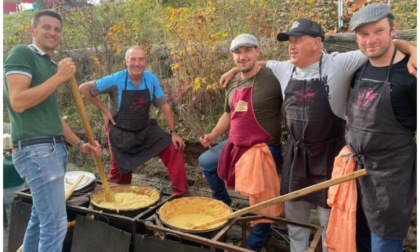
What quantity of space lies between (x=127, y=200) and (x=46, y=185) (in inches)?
32.9

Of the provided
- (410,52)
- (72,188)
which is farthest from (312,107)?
(72,188)

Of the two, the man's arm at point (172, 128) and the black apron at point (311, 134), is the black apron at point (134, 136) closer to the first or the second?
the man's arm at point (172, 128)

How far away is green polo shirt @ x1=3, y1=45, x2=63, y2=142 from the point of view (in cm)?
240

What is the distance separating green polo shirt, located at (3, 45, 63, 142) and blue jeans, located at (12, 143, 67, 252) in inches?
4.3

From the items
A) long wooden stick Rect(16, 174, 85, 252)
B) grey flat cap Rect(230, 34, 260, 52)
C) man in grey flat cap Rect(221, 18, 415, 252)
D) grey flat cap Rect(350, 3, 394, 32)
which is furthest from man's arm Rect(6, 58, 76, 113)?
grey flat cap Rect(350, 3, 394, 32)

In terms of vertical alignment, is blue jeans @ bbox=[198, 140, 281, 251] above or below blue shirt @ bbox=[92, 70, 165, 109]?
below

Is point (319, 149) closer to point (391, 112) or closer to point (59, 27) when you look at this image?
point (391, 112)

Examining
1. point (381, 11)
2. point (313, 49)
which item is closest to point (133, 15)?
point (313, 49)

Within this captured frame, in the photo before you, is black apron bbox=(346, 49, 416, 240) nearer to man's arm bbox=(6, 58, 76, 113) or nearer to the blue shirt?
man's arm bbox=(6, 58, 76, 113)

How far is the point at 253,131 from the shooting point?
3.20 m

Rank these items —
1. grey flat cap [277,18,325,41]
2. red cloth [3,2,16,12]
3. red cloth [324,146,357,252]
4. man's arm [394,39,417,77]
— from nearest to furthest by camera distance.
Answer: man's arm [394,39,417,77] < red cloth [324,146,357,252] < grey flat cap [277,18,325,41] < red cloth [3,2,16,12]

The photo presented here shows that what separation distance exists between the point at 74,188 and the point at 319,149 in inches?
87.2

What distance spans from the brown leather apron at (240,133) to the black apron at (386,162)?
104cm

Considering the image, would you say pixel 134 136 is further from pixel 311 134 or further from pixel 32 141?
pixel 311 134
